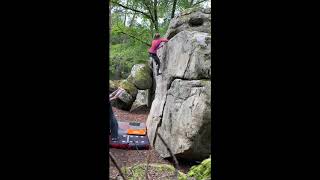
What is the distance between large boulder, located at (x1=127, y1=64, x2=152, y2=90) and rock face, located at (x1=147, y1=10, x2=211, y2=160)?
3259mm

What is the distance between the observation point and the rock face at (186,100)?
8.35m

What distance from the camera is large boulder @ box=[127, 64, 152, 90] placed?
1391 cm

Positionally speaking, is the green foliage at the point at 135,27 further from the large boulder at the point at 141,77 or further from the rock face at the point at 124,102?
the rock face at the point at 124,102

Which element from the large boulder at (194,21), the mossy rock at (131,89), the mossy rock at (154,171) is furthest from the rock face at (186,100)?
the mossy rock at (131,89)

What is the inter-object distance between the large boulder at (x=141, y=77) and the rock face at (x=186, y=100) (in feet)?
10.7

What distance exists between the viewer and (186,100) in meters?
8.86

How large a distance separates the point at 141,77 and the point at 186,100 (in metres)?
5.39

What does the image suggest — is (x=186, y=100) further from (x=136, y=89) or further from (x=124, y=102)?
(x=136, y=89)

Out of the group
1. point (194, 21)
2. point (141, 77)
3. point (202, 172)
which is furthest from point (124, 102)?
point (202, 172)

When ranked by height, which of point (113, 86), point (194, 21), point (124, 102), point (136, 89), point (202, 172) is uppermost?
point (194, 21)
